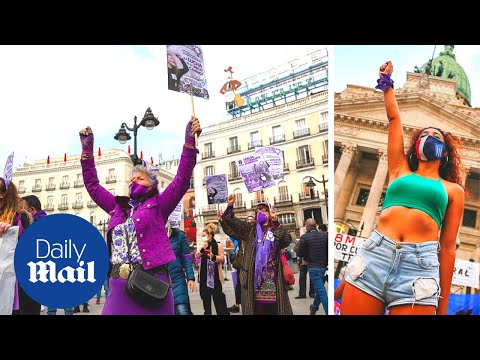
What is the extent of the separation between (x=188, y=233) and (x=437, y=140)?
291 centimetres

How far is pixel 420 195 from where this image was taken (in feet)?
18.7

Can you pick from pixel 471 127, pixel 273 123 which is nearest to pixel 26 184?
pixel 273 123

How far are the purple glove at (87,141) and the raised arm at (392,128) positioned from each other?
3147mm

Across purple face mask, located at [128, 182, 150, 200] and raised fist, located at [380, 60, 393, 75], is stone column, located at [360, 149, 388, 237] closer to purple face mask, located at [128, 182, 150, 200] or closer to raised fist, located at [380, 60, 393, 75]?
raised fist, located at [380, 60, 393, 75]

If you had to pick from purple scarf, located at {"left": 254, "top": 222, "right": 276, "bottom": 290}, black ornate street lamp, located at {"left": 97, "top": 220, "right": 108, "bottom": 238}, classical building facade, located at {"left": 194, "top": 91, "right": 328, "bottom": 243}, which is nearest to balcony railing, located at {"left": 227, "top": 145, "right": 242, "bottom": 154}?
classical building facade, located at {"left": 194, "top": 91, "right": 328, "bottom": 243}

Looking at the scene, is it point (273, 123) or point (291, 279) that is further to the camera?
point (273, 123)

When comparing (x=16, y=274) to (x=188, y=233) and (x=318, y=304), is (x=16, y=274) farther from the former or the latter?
(x=318, y=304)

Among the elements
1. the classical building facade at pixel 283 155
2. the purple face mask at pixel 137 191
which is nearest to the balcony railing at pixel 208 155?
the classical building facade at pixel 283 155

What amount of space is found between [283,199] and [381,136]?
130cm

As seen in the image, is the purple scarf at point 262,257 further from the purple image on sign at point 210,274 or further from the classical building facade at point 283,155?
the purple image on sign at point 210,274

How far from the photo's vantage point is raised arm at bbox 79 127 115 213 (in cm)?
537

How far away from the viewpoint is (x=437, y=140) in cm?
594

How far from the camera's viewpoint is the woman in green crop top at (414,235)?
5613 millimetres
